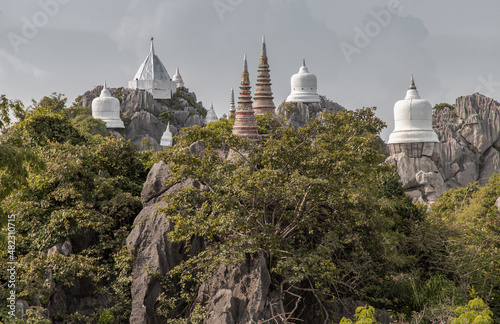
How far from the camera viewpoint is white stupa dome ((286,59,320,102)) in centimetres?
5128

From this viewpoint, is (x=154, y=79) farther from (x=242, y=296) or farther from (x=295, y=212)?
(x=242, y=296)

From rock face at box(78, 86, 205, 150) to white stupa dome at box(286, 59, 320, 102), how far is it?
1279 cm

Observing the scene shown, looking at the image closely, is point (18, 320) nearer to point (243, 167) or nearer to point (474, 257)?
point (243, 167)

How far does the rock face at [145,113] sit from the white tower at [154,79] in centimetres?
99

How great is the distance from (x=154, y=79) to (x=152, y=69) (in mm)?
1494

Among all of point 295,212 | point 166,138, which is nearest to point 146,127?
point 166,138

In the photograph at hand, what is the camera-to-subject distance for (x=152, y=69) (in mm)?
68125

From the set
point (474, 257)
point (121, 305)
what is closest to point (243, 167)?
point (121, 305)

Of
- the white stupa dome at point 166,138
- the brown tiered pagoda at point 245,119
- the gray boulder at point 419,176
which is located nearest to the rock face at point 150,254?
the brown tiered pagoda at point 245,119

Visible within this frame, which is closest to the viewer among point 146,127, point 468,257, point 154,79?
point 468,257

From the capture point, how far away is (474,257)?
760 inches

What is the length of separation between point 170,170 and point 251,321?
5.66 metres

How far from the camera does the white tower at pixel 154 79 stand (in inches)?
2635

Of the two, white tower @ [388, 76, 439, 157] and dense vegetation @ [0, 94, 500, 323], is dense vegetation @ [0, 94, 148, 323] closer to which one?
dense vegetation @ [0, 94, 500, 323]
